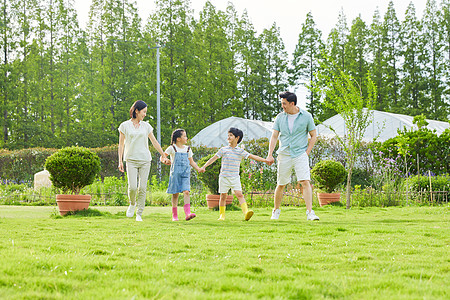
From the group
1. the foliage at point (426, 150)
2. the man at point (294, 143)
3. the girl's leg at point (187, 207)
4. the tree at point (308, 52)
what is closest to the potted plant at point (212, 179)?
the girl's leg at point (187, 207)

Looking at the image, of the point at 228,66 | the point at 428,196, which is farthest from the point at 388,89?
the point at 428,196

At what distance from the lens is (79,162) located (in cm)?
770

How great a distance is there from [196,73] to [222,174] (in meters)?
24.6

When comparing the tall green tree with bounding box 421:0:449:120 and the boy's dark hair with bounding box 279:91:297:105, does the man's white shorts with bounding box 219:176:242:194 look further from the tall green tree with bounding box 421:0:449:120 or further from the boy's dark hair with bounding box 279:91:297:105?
the tall green tree with bounding box 421:0:449:120

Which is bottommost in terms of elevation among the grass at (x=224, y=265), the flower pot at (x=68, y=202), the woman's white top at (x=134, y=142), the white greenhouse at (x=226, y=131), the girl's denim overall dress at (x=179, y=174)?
the grass at (x=224, y=265)

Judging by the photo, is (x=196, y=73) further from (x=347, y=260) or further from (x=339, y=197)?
(x=347, y=260)

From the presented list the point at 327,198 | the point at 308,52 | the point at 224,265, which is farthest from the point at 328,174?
the point at 308,52

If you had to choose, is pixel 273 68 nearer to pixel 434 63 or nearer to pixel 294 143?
pixel 434 63

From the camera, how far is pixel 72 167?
7711mm

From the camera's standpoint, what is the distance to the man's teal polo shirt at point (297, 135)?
648 centimetres

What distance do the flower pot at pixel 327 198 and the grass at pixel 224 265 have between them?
571 cm

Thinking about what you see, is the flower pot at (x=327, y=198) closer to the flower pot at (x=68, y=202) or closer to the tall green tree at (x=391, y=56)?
the flower pot at (x=68, y=202)

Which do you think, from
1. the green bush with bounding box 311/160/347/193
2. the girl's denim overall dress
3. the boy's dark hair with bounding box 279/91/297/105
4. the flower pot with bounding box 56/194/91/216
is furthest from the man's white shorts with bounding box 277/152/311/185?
the green bush with bounding box 311/160/347/193

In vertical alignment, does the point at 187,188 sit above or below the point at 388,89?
below
